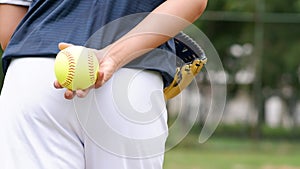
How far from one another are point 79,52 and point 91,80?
0.22 ft

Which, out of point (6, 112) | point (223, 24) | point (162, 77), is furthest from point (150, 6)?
point (223, 24)

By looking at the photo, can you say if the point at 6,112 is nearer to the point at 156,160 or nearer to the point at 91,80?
the point at 91,80

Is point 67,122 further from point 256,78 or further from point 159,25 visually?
point 256,78

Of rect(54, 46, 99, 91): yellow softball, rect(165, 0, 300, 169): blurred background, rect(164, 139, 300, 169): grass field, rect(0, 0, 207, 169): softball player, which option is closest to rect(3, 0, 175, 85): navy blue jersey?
rect(0, 0, 207, 169): softball player

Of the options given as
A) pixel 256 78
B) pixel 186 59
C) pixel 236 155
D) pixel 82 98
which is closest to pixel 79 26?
pixel 82 98

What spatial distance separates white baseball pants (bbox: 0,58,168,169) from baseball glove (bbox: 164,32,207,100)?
24 cm

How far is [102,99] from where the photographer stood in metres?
1.81

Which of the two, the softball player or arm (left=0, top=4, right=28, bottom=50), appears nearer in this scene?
the softball player

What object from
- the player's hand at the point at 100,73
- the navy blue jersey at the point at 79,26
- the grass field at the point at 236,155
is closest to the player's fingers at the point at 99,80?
the player's hand at the point at 100,73

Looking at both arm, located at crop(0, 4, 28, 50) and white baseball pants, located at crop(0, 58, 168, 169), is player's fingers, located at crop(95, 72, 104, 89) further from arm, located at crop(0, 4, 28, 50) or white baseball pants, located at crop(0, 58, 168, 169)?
arm, located at crop(0, 4, 28, 50)

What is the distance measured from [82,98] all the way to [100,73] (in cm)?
11

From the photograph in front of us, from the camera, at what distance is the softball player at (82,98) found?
181 centimetres

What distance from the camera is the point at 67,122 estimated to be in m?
1.81

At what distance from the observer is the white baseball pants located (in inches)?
71.1
